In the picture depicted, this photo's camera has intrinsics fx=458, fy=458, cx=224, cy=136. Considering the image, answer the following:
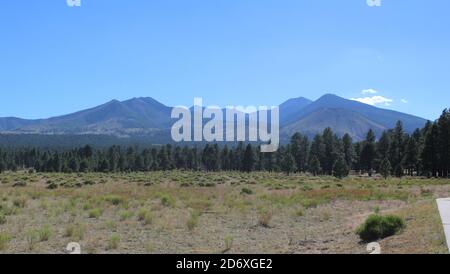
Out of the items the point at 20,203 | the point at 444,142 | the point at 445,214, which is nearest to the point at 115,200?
the point at 20,203

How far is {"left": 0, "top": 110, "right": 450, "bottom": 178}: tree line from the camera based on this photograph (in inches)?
2694

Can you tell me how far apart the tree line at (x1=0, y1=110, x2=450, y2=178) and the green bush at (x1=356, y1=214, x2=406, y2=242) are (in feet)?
188

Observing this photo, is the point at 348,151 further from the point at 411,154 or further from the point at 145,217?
the point at 145,217

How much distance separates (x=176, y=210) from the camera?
2248cm

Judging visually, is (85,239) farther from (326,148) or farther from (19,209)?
(326,148)

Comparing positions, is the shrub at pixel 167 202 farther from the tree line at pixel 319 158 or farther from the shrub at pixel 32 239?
the tree line at pixel 319 158

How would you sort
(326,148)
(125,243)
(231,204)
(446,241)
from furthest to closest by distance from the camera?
(326,148) → (231,204) → (125,243) → (446,241)

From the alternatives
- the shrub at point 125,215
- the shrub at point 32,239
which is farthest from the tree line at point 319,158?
the shrub at point 32,239

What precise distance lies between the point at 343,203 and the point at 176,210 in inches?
384

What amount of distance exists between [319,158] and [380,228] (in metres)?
85.1

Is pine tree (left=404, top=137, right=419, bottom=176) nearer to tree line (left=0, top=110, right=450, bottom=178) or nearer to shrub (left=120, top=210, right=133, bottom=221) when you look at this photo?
tree line (left=0, top=110, right=450, bottom=178)

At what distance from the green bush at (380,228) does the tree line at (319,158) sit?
188ft
